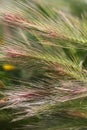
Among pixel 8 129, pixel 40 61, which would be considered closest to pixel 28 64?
pixel 40 61

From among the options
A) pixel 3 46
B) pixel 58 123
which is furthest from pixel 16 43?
pixel 58 123

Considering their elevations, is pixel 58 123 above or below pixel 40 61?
below

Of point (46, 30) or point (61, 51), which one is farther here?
point (61, 51)

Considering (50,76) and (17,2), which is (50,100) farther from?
(17,2)

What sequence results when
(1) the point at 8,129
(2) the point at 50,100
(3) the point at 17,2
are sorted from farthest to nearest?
(1) the point at 8,129
(3) the point at 17,2
(2) the point at 50,100

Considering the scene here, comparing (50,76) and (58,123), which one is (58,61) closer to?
(50,76)

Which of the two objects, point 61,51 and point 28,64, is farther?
point 61,51

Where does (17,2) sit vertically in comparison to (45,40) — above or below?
above

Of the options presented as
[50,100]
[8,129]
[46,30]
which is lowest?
[8,129]

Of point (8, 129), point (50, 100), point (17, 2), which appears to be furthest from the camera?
point (8, 129)
